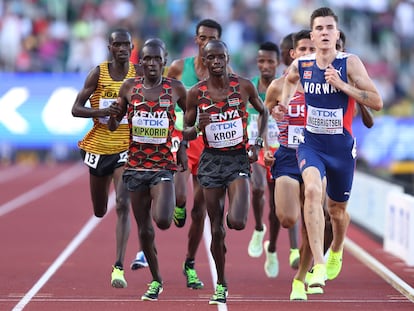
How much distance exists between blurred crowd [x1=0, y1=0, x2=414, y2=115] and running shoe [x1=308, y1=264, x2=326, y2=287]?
19.3 metres

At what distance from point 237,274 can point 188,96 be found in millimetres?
2680

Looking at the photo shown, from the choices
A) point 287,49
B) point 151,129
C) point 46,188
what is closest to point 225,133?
point 151,129

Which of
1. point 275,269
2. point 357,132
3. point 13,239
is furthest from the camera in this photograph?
point 357,132

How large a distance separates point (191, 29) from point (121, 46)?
759 inches

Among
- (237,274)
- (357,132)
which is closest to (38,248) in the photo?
(237,274)

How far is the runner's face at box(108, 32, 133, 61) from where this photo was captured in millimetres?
10992

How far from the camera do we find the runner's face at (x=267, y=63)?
12.7 m

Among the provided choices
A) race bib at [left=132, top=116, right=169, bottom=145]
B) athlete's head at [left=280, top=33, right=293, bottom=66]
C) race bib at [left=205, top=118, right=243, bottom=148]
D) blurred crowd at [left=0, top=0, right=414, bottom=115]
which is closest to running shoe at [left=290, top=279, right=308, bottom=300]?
race bib at [left=205, top=118, right=243, bottom=148]

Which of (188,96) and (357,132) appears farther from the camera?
(357,132)

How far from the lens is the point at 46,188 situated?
23.9 m

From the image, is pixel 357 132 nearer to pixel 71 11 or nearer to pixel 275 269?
pixel 71 11

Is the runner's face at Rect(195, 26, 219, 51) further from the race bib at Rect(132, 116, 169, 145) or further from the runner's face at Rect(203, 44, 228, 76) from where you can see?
the race bib at Rect(132, 116, 169, 145)

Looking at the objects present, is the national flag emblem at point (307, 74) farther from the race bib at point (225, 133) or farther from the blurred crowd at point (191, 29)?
the blurred crowd at point (191, 29)

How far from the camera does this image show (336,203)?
10.5 metres
